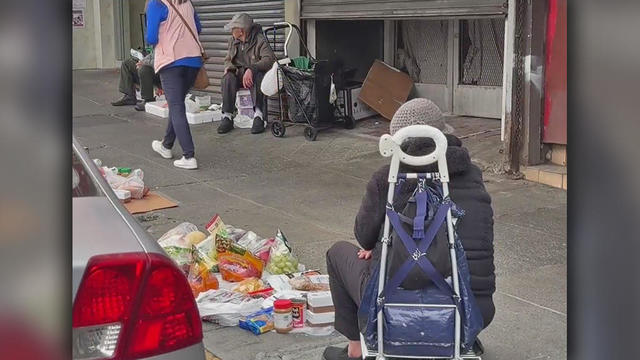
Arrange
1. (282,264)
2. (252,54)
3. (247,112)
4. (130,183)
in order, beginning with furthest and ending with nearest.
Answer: (247,112)
(252,54)
(130,183)
(282,264)

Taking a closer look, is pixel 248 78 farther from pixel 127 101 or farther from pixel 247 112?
pixel 127 101

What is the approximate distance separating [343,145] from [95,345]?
723 centimetres

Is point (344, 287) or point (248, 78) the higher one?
point (248, 78)

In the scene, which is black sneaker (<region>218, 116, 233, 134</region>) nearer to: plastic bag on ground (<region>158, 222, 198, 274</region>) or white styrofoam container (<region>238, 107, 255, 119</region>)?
white styrofoam container (<region>238, 107, 255, 119</region>)

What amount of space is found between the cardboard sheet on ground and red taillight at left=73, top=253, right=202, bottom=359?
4.53 metres

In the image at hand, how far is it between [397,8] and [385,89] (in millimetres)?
1248

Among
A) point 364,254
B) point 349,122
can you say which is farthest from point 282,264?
point 349,122

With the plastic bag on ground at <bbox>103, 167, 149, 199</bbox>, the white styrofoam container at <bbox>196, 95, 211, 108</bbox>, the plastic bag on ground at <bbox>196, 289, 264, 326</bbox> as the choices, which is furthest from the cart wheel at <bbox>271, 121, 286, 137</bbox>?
the plastic bag on ground at <bbox>196, 289, 264, 326</bbox>

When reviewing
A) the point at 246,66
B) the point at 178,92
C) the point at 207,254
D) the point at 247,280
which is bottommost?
the point at 247,280

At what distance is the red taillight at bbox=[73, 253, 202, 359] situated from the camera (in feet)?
7.29

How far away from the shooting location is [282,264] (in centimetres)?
516
